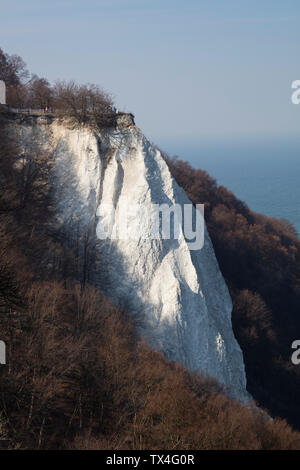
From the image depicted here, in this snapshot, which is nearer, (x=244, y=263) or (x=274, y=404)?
(x=274, y=404)

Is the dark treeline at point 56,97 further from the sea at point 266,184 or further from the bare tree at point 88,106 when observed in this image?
the sea at point 266,184

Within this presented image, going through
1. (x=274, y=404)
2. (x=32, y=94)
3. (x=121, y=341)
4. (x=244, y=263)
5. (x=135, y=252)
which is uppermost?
(x=32, y=94)

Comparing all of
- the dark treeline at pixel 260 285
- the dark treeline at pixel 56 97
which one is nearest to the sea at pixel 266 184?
the dark treeline at pixel 260 285

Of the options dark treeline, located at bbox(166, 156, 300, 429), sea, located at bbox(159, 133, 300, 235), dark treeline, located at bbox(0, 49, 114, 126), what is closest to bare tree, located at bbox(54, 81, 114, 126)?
dark treeline, located at bbox(0, 49, 114, 126)

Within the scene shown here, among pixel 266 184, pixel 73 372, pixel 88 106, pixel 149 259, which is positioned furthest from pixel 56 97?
pixel 266 184

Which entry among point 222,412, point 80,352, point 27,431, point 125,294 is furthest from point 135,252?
point 27,431

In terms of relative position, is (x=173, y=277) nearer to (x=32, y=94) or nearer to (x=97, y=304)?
(x=97, y=304)

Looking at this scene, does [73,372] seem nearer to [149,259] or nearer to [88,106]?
[149,259]
